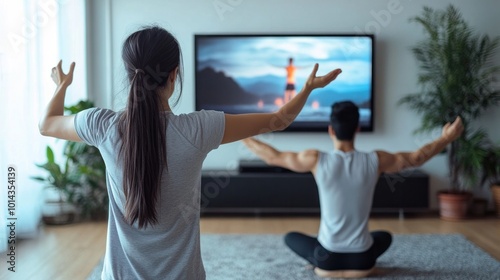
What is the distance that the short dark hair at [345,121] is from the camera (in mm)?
3416

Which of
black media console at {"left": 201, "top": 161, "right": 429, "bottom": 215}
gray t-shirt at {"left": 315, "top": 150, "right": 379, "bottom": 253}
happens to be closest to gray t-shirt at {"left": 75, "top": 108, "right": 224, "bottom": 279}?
gray t-shirt at {"left": 315, "top": 150, "right": 379, "bottom": 253}

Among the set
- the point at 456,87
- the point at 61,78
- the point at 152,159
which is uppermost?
the point at 456,87

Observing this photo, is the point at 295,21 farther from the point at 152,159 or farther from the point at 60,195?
the point at 152,159

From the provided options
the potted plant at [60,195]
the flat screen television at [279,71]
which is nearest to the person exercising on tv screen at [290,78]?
the flat screen television at [279,71]

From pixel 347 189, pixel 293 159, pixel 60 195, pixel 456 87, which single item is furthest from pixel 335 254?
pixel 60 195

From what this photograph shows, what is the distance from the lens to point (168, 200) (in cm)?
156

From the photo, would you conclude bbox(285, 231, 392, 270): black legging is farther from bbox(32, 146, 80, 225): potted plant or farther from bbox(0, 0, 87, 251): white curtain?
bbox(32, 146, 80, 225): potted plant

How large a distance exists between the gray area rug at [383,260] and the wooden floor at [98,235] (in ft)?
0.71

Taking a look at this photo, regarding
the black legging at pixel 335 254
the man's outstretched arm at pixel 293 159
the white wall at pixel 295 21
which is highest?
the white wall at pixel 295 21

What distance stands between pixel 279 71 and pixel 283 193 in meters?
1.12

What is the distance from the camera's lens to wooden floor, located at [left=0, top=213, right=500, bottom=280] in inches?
154

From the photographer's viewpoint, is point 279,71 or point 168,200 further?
point 279,71

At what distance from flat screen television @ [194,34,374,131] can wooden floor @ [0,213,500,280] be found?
0.95 meters

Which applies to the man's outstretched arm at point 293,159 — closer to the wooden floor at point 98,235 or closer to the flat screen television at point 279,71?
the wooden floor at point 98,235
